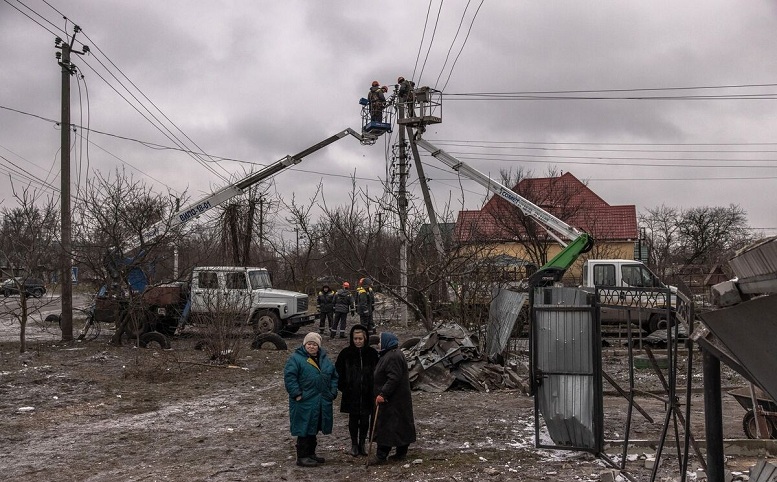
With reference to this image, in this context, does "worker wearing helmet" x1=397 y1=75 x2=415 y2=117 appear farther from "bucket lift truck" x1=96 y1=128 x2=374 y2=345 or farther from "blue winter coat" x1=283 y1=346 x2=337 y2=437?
"blue winter coat" x1=283 y1=346 x2=337 y2=437

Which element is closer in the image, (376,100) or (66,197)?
(66,197)

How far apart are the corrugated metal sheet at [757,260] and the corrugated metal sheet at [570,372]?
12.8 ft

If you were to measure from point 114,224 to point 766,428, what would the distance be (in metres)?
13.6

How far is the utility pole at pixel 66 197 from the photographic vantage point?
663 inches

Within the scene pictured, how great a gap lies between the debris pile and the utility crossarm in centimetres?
782

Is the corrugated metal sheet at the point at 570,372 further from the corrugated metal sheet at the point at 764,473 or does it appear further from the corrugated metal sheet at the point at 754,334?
the corrugated metal sheet at the point at 754,334

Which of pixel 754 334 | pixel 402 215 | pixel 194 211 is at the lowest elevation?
pixel 754 334

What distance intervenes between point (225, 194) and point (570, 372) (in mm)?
15642

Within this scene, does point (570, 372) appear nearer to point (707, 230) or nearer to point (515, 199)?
point (515, 199)

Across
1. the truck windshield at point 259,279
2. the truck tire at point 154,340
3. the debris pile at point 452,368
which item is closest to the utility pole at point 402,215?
the debris pile at point 452,368

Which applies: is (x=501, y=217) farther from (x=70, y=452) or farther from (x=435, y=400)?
(x=70, y=452)

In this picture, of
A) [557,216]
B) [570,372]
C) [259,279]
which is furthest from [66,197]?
[557,216]

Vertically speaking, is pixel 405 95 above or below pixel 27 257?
above

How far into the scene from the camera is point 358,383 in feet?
24.7
